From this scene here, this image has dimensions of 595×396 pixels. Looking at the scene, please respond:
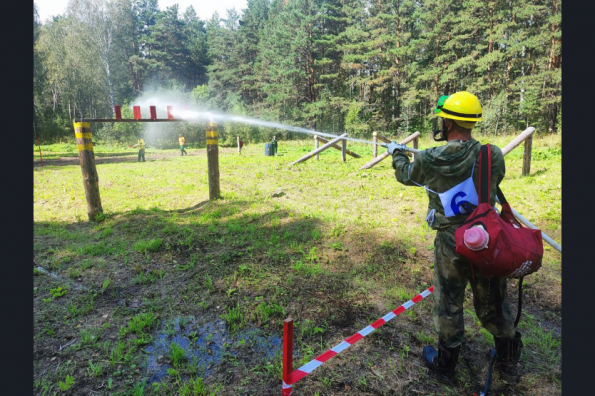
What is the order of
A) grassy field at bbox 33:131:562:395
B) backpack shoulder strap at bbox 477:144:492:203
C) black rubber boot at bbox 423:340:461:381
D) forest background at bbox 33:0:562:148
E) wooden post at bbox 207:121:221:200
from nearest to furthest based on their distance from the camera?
backpack shoulder strap at bbox 477:144:492:203
black rubber boot at bbox 423:340:461:381
grassy field at bbox 33:131:562:395
wooden post at bbox 207:121:221:200
forest background at bbox 33:0:562:148

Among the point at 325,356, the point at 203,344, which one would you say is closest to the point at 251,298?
the point at 203,344

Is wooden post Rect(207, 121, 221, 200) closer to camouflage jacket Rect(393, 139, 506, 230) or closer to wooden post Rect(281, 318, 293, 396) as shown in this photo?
camouflage jacket Rect(393, 139, 506, 230)

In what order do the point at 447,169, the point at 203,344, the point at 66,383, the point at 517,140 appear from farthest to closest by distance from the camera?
the point at 517,140
the point at 203,344
the point at 66,383
the point at 447,169

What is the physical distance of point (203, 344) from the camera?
3.61 metres

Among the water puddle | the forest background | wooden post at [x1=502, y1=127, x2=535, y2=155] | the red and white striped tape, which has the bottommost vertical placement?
the water puddle

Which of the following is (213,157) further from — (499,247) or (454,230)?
(499,247)

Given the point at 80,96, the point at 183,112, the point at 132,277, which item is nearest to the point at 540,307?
the point at 132,277

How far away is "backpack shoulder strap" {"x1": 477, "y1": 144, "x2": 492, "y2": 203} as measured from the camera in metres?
2.73

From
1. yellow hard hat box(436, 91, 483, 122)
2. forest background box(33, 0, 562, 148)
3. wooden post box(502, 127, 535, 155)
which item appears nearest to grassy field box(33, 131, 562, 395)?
wooden post box(502, 127, 535, 155)

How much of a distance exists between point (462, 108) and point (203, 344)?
3537 mm

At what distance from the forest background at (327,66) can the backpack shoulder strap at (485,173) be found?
30.0m

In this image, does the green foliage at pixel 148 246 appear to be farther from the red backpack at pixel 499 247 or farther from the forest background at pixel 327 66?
the forest background at pixel 327 66

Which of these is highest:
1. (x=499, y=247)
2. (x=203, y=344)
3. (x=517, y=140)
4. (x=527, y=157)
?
(x=517, y=140)

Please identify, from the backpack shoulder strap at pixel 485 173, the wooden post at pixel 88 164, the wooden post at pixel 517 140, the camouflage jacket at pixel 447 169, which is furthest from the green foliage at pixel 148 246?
the wooden post at pixel 517 140
